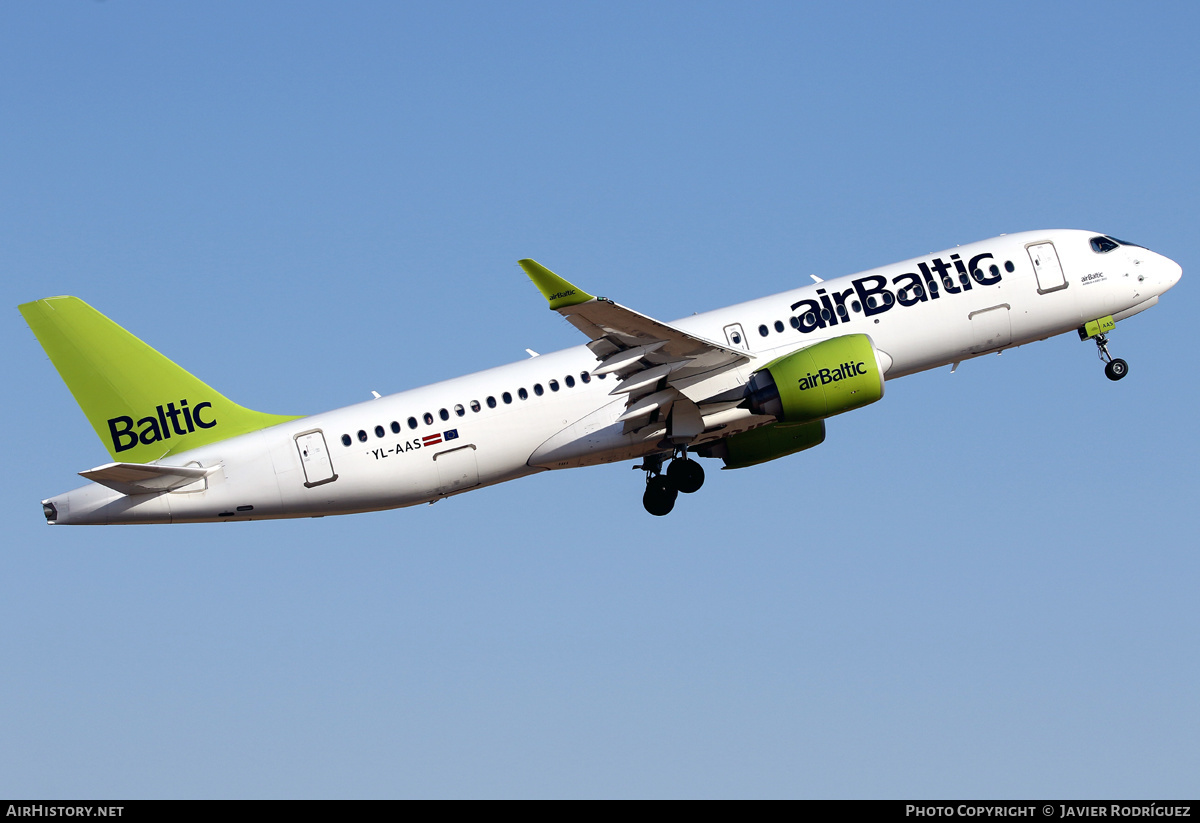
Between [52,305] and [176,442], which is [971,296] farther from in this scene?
[52,305]

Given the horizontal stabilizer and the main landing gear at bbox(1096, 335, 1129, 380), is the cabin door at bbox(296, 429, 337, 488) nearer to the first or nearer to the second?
the horizontal stabilizer

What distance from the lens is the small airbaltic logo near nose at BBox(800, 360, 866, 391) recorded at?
112ft

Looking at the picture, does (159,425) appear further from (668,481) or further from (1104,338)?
(1104,338)

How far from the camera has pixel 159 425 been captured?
36875mm

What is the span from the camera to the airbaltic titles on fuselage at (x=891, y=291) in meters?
36.5

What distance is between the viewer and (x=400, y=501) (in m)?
36.7

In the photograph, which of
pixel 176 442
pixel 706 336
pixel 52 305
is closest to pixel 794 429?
pixel 706 336

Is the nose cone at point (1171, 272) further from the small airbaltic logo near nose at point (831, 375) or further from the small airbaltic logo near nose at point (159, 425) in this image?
the small airbaltic logo near nose at point (159, 425)

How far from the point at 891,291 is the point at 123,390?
72.4 feet

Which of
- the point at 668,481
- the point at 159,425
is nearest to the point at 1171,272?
the point at 668,481

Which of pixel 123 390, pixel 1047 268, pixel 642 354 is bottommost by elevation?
pixel 642 354

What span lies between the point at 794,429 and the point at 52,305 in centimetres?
2193

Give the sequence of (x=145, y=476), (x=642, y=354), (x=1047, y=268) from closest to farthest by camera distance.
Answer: (x=642, y=354)
(x=145, y=476)
(x=1047, y=268)

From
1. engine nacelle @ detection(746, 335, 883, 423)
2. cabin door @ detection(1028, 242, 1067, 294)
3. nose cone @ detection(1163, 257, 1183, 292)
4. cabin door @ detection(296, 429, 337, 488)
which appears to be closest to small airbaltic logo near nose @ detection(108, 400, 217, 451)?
cabin door @ detection(296, 429, 337, 488)
